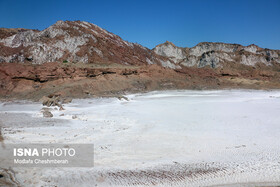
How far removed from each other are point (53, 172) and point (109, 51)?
37322 millimetres

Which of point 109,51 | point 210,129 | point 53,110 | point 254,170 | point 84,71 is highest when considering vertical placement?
point 109,51

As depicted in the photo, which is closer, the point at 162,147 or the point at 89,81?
the point at 162,147

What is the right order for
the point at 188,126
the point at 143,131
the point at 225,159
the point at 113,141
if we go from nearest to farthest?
the point at 225,159, the point at 113,141, the point at 143,131, the point at 188,126

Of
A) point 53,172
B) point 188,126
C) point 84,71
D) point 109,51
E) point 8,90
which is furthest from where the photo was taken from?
point 109,51

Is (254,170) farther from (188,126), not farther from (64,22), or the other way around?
(64,22)

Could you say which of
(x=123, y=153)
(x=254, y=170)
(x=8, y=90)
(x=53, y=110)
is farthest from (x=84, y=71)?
(x=254, y=170)

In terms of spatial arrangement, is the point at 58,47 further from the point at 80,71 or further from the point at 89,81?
the point at 89,81

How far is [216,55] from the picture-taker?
95500 mm

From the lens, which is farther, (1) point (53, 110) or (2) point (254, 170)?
(1) point (53, 110)

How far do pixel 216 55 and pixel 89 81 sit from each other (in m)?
80.0

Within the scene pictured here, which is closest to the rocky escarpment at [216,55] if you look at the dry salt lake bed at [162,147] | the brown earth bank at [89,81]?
the brown earth bank at [89,81]

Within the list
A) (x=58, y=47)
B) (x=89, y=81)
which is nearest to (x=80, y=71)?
(x=89, y=81)

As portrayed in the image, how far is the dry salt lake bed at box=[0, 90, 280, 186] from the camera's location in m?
5.81

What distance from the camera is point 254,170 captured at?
622cm
